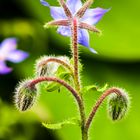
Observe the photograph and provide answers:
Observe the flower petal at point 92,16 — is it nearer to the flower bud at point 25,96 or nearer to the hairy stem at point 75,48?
the hairy stem at point 75,48

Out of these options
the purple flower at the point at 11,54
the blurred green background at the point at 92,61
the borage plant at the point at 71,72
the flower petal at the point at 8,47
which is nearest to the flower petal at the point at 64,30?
the borage plant at the point at 71,72

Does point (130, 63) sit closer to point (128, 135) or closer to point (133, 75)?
point (133, 75)

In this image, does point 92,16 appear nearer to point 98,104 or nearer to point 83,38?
point 83,38

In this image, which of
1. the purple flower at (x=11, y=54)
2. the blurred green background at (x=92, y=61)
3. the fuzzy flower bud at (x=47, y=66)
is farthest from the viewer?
the blurred green background at (x=92, y=61)

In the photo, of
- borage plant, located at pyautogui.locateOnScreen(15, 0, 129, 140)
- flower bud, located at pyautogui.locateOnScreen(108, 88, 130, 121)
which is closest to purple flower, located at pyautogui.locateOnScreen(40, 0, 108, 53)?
borage plant, located at pyautogui.locateOnScreen(15, 0, 129, 140)

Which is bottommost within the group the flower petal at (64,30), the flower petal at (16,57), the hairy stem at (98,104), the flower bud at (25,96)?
the hairy stem at (98,104)

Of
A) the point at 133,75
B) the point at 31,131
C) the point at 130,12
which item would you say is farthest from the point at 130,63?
the point at 31,131
